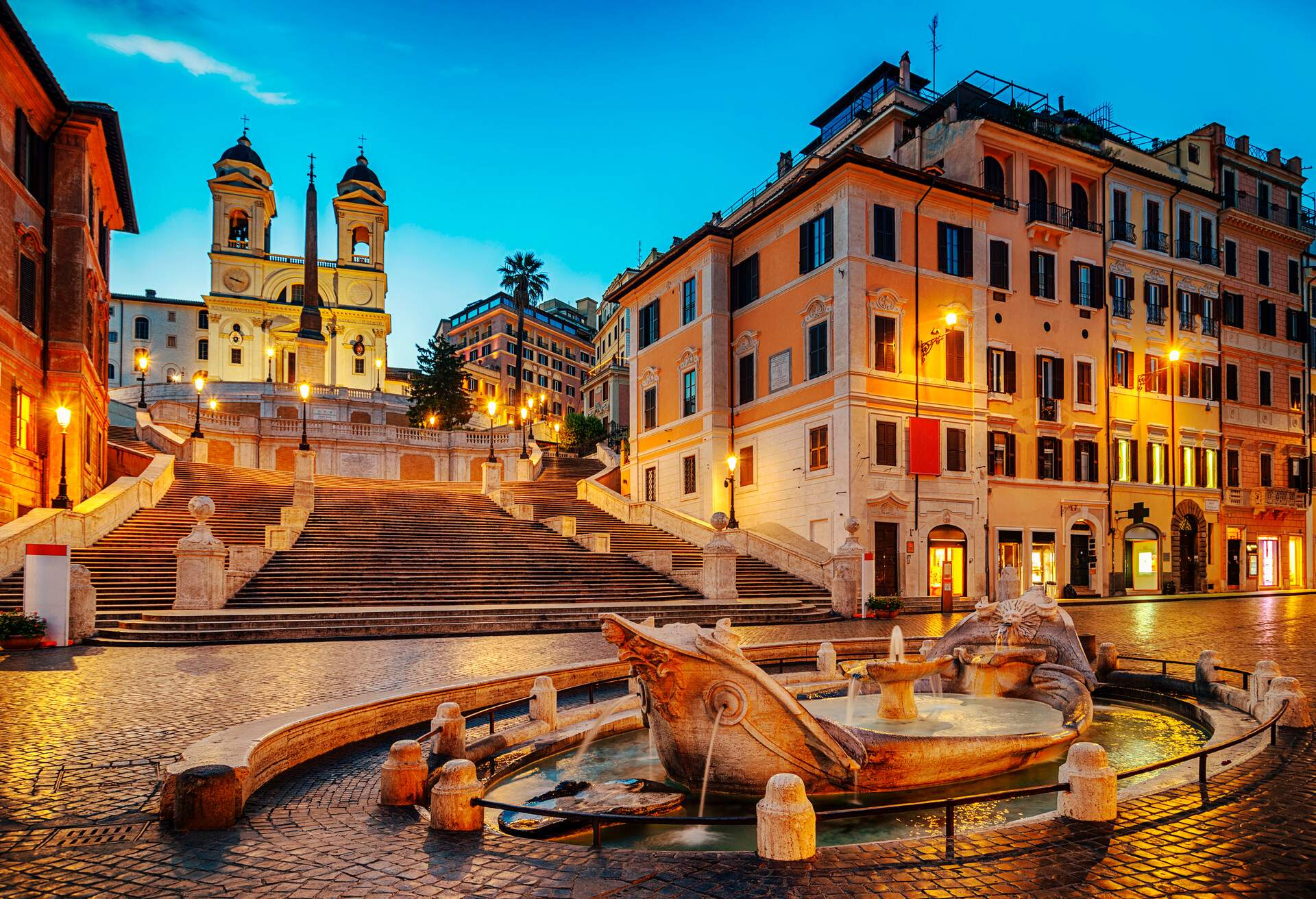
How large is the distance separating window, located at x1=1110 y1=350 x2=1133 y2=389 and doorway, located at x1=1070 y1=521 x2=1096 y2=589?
645cm

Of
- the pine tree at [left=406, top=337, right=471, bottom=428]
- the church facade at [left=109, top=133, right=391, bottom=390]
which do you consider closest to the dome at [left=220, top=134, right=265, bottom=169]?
the church facade at [left=109, top=133, right=391, bottom=390]

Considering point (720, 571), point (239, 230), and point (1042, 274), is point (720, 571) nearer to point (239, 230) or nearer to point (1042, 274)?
point (1042, 274)

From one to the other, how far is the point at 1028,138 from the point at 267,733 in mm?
34124

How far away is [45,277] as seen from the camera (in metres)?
27.2

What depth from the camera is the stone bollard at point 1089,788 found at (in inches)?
225

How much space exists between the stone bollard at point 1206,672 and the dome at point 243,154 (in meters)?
89.2

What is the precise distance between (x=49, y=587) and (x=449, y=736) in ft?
37.4

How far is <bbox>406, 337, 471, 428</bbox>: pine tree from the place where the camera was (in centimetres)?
6094

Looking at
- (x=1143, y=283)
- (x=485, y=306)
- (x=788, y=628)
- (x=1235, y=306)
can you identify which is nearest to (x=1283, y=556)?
(x=1235, y=306)

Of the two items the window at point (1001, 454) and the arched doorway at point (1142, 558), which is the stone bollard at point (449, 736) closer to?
the window at point (1001, 454)

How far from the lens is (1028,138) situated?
108ft

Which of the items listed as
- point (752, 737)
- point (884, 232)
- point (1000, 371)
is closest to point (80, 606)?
point (752, 737)

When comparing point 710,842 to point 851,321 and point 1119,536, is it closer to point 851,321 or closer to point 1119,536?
point 851,321

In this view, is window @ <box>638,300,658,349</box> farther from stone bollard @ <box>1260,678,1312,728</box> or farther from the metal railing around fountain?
the metal railing around fountain
